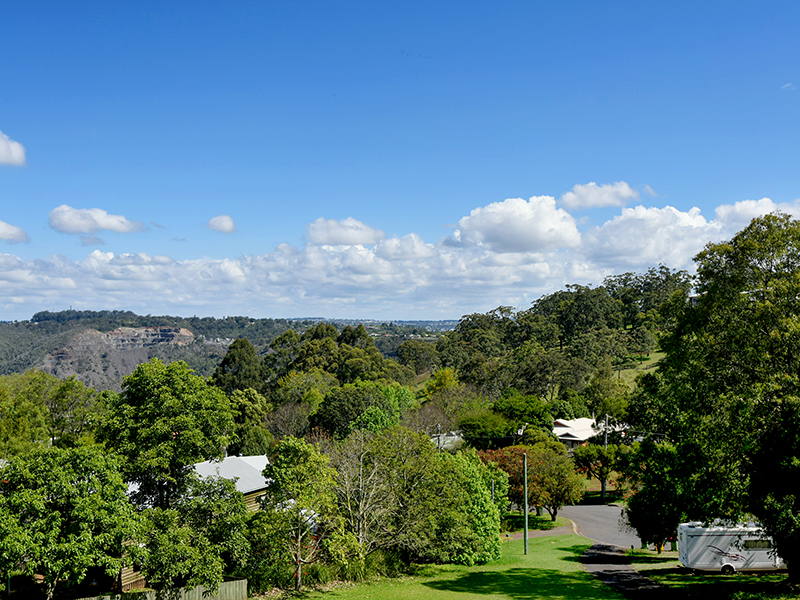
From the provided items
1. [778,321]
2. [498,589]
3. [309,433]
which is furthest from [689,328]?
[309,433]

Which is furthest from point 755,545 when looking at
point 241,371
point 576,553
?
point 241,371

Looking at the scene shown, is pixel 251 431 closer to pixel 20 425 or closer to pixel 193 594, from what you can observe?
pixel 20 425

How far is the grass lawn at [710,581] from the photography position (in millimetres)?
17719

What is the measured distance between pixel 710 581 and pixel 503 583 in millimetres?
7225

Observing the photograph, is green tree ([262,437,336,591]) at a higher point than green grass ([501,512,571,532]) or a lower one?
higher

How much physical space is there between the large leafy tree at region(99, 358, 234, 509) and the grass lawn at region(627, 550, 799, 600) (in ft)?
53.4

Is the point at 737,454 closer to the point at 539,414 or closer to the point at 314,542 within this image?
the point at 314,542

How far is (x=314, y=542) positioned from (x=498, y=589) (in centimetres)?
686

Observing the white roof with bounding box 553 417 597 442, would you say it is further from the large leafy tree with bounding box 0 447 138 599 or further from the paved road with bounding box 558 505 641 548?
the large leafy tree with bounding box 0 447 138 599

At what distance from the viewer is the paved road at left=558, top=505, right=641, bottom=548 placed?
107 ft

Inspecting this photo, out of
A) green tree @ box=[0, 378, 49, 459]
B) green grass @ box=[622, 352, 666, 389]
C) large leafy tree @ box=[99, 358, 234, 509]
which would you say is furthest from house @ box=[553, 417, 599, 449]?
large leafy tree @ box=[99, 358, 234, 509]

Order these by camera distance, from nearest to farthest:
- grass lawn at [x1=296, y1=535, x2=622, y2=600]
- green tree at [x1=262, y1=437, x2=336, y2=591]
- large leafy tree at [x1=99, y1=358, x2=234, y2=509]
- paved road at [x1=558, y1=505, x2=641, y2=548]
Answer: large leafy tree at [x1=99, y1=358, x2=234, y2=509] < green tree at [x1=262, y1=437, x2=336, y2=591] < grass lawn at [x1=296, y1=535, x2=622, y2=600] < paved road at [x1=558, y1=505, x2=641, y2=548]

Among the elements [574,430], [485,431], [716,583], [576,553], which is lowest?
[576,553]

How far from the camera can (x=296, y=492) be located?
1892 cm
